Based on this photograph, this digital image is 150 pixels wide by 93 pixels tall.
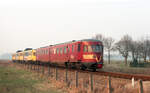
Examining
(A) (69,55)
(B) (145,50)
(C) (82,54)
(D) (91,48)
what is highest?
(D) (91,48)

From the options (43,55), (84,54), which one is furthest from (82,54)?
(43,55)

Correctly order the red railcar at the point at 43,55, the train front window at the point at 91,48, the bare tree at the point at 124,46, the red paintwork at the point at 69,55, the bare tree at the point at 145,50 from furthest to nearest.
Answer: the bare tree at the point at 124,46 < the bare tree at the point at 145,50 < the red railcar at the point at 43,55 < the red paintwork at the point at 69,55 < the train front window at the point at 91,48

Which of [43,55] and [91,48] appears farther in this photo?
[43,55]

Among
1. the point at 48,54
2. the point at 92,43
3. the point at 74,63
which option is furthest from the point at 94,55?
the point at 48,54

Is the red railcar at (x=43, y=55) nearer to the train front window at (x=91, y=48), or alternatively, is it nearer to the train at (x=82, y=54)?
the train at (x=82, y=54)

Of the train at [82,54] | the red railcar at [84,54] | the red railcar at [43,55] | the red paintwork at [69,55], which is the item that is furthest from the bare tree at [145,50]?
the red railcar at [84,54]

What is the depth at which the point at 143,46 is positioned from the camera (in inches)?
1951

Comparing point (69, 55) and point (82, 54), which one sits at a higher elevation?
point (82, 54)

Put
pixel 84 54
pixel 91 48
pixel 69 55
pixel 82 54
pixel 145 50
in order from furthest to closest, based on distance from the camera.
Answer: pixel 145 50, pixel 69 55, pixel 82 54, pixel 84 54, pixel 91 48

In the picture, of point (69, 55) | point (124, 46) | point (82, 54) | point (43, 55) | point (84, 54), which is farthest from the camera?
point (124, 46)

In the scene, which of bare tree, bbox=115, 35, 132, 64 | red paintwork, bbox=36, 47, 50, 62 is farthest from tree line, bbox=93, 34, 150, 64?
red paintwork, bbox=36, 47, 50, 62

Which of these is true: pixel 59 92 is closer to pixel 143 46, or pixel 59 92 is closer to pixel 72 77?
pixel 72 77

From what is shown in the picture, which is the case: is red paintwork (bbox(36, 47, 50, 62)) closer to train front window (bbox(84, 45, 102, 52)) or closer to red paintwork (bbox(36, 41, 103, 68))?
red paintwork (bbox(36, 41, 103, 68))

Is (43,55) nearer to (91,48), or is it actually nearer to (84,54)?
(84,54)
